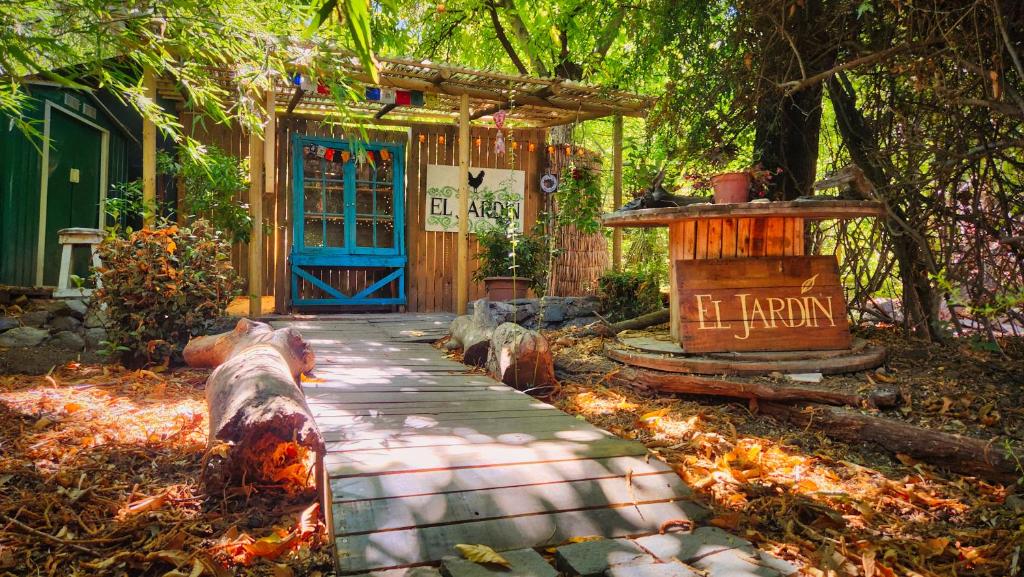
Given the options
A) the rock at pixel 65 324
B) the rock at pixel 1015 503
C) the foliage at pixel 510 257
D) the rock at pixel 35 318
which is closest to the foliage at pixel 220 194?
the rock at pixel 65 324

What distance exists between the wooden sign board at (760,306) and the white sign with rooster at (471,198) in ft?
18.3

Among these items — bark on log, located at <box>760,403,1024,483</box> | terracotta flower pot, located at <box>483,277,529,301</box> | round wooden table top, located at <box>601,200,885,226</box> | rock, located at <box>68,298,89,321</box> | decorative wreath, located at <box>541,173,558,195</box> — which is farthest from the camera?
decorative wreath, located at <box>541,173,558,195</box>

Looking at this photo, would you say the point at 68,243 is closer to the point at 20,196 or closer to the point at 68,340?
the point at 20,196

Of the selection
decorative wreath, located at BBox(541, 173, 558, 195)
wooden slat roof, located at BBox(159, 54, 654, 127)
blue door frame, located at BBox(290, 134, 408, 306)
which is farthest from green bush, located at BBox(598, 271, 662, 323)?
blue door frame, located at BBox(290, 134, 408, 306)

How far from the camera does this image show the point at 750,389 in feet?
13.2

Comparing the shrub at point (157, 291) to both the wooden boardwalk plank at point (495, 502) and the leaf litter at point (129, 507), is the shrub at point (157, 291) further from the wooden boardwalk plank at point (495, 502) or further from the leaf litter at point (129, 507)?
the wooden boardwalk plank at point (495, 502)

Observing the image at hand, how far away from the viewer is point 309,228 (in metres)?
9.28

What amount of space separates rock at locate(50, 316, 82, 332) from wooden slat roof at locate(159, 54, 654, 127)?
2.55 metres

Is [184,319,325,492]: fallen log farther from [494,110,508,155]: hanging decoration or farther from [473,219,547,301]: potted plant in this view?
[494,110,508,155]: hanging decoration

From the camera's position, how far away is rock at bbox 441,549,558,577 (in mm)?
1971

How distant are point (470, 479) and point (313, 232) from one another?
7.41 metres

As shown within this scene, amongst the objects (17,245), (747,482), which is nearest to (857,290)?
(747,482)

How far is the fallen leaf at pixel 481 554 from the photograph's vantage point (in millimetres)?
2031

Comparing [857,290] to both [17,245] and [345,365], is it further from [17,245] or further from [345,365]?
[17,245]
